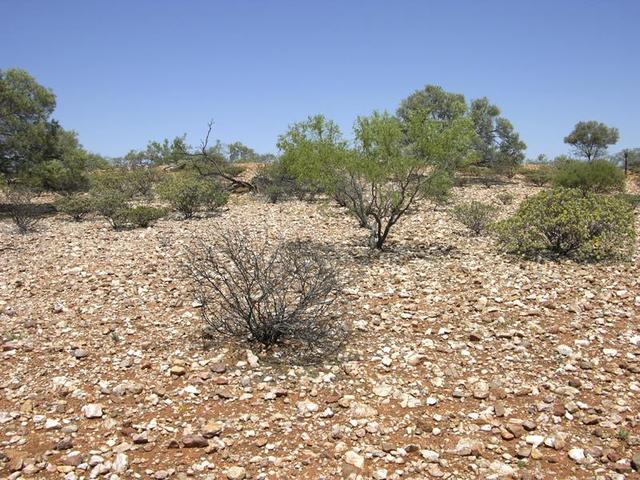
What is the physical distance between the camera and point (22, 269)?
10.3m

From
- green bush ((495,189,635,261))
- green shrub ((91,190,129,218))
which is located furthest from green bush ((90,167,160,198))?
green bush ((495,189,635,261))

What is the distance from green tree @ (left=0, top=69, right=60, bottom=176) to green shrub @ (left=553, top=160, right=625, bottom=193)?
24.9m

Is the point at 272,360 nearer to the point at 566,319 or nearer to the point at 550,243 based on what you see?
the point at 566,319

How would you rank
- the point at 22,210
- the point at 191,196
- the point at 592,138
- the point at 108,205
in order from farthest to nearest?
the point at 592,138
the point at 191,196
the point at 22,210
the point at 108,205

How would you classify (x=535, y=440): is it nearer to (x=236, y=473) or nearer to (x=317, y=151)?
(x=236, y=473)

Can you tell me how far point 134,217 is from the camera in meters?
16.0

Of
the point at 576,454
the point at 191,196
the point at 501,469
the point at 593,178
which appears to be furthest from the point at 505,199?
the point at 501,469

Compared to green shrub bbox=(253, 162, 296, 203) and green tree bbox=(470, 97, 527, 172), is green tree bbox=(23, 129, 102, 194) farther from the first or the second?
green tree bbox=(470, 97, 527, 172)

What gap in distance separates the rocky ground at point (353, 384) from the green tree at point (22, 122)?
14.2 meters

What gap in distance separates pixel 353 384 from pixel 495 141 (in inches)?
1123

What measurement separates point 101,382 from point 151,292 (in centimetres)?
315

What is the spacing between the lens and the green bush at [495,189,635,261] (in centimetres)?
1047

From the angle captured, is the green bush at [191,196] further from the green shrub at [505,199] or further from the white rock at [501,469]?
the white rock at [501,469]

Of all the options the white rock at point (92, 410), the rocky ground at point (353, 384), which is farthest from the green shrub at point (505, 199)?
the white rock at point (92, 410)
